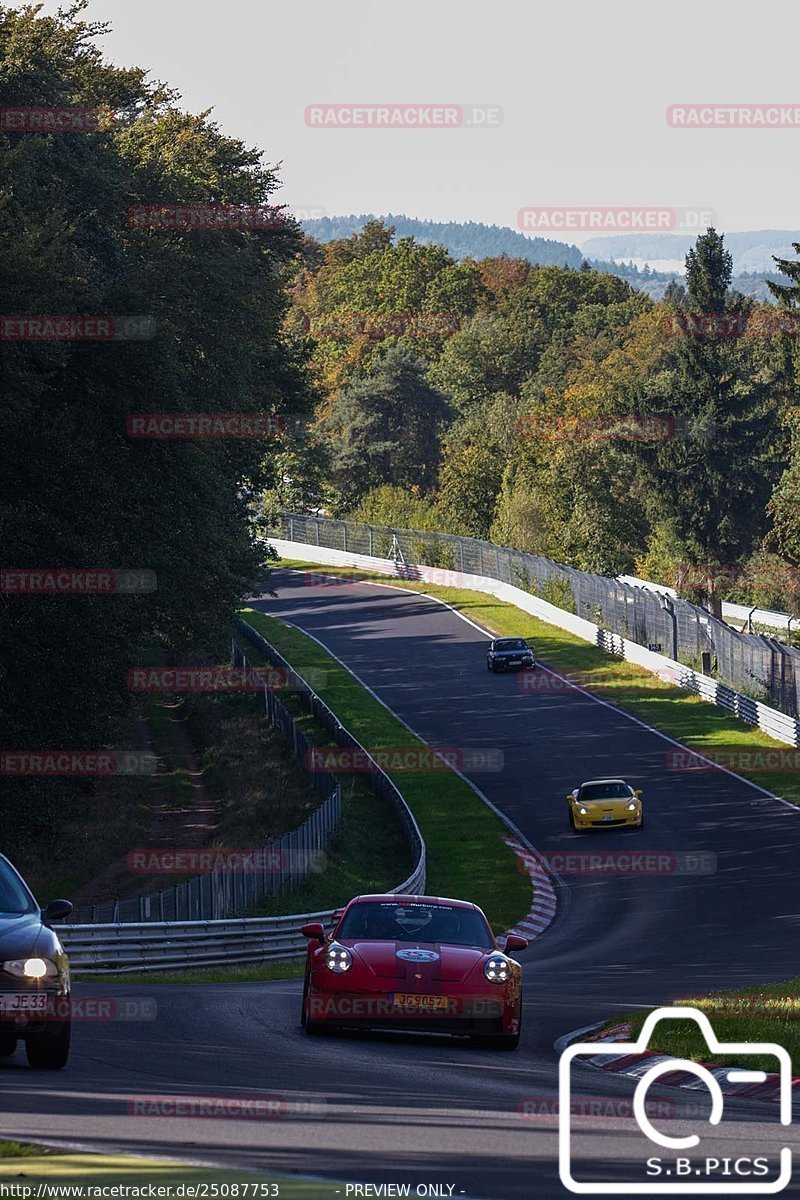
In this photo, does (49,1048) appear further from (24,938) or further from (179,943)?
(179,943)

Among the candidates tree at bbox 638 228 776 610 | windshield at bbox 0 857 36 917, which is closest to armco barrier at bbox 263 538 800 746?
tree at bbox 638 228 776 610

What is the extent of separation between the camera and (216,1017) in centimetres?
1639

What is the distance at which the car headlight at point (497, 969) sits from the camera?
14656mm

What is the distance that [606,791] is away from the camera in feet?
133

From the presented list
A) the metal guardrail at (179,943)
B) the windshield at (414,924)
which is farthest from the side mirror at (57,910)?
the metal guardrail at (179,943)

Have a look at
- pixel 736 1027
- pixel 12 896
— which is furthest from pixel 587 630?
pixel 12 896

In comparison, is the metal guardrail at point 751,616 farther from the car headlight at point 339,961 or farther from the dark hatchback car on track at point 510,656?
the car headlight at point 339,961

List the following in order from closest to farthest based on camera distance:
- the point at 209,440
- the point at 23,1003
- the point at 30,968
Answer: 1. the point at 23,1003
2. the point at 30,968
3. the point at 209,440

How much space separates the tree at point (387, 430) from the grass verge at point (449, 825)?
59.9 meters

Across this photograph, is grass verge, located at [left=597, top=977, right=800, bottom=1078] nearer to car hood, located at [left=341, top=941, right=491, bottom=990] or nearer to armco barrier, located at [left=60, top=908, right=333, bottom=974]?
car hood, located at [left=341, top=941, right=491, bottom=990]

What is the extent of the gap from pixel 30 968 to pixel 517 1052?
478 cm

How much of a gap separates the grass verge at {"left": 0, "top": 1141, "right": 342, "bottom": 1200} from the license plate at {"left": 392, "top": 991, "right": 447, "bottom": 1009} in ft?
20.2

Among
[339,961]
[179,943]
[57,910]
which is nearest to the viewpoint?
[57,910]

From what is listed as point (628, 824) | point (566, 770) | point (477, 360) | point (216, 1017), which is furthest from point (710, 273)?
point (216, 1017)
